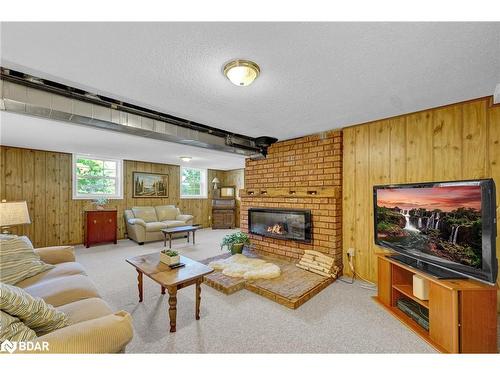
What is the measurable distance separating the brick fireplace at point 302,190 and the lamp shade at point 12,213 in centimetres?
325

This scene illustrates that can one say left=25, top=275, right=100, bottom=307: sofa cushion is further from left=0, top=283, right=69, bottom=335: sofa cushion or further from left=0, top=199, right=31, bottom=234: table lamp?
left=0, top=199, right=31, bottom=234: table lamp

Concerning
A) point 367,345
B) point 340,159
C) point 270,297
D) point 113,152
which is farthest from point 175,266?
point 113,152

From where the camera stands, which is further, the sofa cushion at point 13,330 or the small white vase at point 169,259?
the small white vase at point 169,259

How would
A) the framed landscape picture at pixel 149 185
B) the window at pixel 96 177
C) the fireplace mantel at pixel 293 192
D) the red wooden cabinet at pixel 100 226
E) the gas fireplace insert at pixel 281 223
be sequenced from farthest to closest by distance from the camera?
the framed landscape picture at pixel 149 185 < the window at pixel 96 177 < the red wooden cabinet at pixel 100 226 < the gas fireplace insert at pixel 281 223 < the fireplace mantel at pixel 293 192

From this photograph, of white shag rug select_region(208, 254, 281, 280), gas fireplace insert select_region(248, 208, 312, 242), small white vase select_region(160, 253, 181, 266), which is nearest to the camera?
small white vase select_region(160, 253, 181, 266)

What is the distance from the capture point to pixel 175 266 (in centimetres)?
222

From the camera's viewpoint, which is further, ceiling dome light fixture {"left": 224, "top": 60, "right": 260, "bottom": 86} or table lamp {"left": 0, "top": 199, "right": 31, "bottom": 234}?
table lamp {"left": 0, "top": 199, "right": 31, "bottom": 234}

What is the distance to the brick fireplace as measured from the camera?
314 centimetres

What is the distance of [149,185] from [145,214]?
0.95m

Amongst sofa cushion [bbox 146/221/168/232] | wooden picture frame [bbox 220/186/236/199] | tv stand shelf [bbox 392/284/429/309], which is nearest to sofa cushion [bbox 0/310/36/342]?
tv stand shelf [bbox 392/284/429/309]

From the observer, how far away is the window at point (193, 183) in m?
7.23

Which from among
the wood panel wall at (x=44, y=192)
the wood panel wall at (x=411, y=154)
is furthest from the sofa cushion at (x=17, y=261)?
the wood panel wall at (x=411, y=154)

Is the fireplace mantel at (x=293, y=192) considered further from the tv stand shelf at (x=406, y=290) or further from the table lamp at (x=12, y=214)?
the table lamp at (x=12, y=214)

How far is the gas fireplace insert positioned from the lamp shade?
3.29 metres
